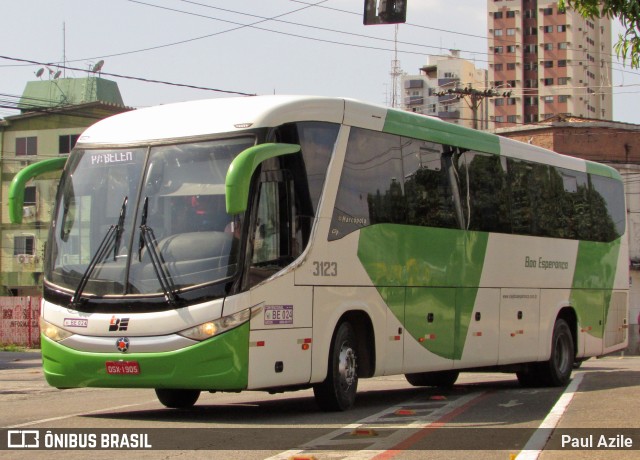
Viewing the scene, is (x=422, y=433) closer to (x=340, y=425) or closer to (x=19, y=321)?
(x=340, y=425)

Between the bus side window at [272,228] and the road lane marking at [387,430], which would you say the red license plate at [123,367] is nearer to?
the bus side window at [272,228]

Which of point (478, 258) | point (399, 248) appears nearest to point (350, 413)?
point (399, 248)

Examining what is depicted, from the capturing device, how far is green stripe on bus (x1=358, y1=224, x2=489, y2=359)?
14.1 meters

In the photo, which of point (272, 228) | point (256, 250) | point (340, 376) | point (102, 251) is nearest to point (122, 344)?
point (102, 251)

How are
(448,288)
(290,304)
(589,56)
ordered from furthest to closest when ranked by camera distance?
(589,56)
(448,288)
(290,304)

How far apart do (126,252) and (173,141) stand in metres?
1.40

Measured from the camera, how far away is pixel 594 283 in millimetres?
20859

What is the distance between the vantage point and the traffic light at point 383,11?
17.7 metres

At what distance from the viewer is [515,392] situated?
17.5 m

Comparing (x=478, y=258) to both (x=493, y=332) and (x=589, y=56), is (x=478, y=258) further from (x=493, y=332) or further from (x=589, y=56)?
(x=589, y=56)

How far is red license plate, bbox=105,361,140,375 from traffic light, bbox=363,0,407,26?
8228 mm

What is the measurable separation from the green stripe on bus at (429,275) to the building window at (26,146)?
167 feet

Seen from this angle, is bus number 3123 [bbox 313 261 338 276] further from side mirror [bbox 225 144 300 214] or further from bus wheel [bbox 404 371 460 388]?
bus wheel [bbox 404 371 460 388]

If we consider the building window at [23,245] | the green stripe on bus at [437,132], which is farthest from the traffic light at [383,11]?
the building window at [23,245]
